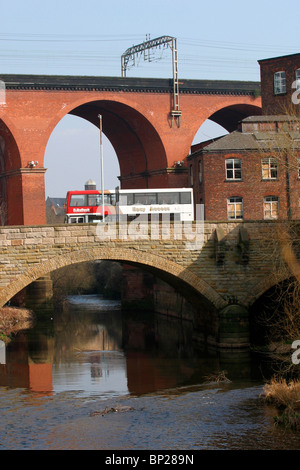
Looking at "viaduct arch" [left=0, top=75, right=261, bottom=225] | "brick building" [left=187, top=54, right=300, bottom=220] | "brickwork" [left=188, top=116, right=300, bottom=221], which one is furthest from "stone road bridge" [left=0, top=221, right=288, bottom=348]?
"viaduct arch" [left=0, top=75, right=261, bottom=225]

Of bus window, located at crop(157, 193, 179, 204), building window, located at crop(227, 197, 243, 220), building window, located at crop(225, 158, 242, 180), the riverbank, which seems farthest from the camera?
bus window, located at crop(157, 193, 179, 204)

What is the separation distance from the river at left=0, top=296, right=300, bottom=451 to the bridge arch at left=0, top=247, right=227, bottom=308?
115 inches

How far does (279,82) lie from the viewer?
56.8 m

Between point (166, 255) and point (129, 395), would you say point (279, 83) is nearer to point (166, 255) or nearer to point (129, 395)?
point (166, 255)

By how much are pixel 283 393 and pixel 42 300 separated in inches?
1211

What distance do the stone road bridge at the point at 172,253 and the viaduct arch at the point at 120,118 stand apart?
1802 centimetres

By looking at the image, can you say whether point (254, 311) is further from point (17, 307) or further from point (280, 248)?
point (17, 307)

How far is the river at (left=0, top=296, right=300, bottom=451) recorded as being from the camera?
21.9 meters

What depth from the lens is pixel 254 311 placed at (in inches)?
1526

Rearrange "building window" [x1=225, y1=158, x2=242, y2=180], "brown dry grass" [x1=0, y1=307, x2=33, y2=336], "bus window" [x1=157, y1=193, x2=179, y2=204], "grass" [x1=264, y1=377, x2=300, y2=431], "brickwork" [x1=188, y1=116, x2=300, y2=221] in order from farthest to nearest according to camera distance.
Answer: "bus window" [x1=157, y1=193, x2=179, y2=204] → "building window" [x1=225, y1=158, x2=242, y2=180] → "brickwork" [x1=188, y1=116, x2=300, y2=221] → "brown dry grass" [x1=0, y1=307, x2=33, y2=336] → "grass" [x1=264, y1=377, x2=300, y2=431]

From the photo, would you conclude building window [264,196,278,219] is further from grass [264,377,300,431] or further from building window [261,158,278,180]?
grass [264,377,300,431]

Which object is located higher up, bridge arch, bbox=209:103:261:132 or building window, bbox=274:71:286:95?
building window, bbox=274:71:286:95
